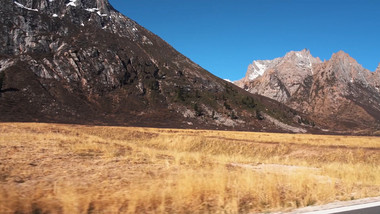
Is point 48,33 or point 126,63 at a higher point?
point 48,33

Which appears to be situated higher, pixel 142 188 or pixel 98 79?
pixel 98 79

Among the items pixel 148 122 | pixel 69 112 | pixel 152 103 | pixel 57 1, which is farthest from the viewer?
pixel 57 1

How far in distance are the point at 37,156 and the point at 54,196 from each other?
6.80m

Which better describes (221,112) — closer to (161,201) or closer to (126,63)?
(126,63)

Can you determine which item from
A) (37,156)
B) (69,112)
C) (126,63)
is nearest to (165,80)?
(126,63)

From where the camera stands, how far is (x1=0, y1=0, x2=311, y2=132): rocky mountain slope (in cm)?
8962

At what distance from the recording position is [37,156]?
1230 centimetres

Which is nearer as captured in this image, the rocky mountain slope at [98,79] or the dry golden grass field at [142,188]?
the dry golden grass field at [142,188]

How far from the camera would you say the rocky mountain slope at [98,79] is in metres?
89.6

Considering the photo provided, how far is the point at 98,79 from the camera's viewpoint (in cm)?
11256

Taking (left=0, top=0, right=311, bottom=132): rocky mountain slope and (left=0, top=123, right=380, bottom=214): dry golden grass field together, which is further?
(left=0, top=0, right=311, bottom=132): rocky mountain slope

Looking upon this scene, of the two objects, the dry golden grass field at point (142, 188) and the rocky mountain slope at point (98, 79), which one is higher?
the rocky mountain slope at point (98, 79)

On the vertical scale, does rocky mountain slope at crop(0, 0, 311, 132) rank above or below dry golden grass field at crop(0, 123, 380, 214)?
above

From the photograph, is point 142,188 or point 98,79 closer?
point 142,188
